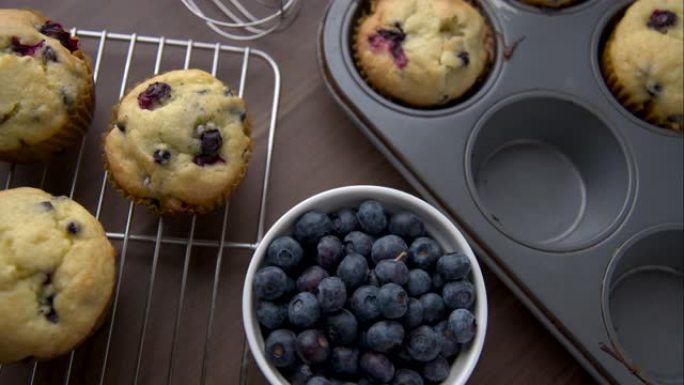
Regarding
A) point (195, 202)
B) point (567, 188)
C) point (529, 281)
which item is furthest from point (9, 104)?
point (567, 188)

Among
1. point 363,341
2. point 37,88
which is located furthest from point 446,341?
point 37,88

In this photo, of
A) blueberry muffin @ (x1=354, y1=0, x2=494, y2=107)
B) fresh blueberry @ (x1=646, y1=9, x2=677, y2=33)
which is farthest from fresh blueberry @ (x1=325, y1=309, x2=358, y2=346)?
fresh blueberry @ (x1=646, y1=9, x2=677, y2=33)

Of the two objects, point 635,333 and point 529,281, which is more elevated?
point 529,281

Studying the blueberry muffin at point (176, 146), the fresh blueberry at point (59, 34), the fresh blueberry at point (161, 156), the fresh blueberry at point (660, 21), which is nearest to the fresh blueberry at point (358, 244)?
the blueberry muffin at point (176, 146)

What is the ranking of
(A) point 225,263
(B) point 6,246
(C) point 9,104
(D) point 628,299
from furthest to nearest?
(D) point 628,299 → (A) point 225,263 → (C) point 9,104 → (B) point 6,246

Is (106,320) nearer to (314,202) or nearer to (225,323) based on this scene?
(225,323)
